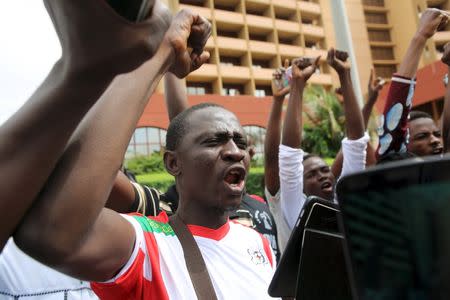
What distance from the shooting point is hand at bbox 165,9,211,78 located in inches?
39.1

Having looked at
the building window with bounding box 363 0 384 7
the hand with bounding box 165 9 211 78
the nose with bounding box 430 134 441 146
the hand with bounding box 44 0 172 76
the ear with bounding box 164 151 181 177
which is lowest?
the nose with bounding box 430 134 441 146

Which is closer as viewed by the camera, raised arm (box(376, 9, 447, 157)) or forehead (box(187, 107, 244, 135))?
forehead (box(187, 107, 244, 135))

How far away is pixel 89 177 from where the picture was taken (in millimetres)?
809

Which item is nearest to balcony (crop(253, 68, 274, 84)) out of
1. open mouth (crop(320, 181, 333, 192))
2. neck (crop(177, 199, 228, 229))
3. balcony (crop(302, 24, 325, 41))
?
balcony (crop(302, 24, 325, 41))

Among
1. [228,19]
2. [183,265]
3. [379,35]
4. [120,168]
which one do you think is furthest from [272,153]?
[379,35]

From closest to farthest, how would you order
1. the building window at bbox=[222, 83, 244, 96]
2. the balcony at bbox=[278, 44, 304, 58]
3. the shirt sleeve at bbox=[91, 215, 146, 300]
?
the shirt sleeve at bbox=[91, 215, 146, 300] < the building window at bbox=[222, 83, 244, 96] < the balcony at bbox=[278, 44, 304, 58]

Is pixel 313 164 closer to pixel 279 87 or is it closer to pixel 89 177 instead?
pixel 279 87

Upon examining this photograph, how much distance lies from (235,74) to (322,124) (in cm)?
911

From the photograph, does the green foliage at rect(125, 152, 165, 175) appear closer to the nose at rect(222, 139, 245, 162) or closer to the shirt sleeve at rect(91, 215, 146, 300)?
the nose at rect(222, 139, 245, 162)

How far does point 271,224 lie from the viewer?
2.83m

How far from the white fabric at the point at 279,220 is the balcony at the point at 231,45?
28261 mm

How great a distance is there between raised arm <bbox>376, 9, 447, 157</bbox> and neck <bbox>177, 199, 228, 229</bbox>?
4.06 ft

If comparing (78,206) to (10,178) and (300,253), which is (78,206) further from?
(300,253)

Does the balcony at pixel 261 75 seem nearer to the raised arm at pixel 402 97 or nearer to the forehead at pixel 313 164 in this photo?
the forehead at pixel 313 164
